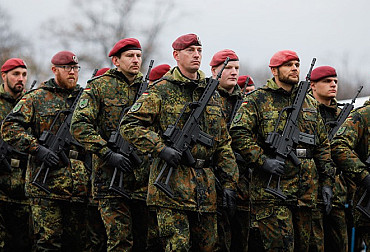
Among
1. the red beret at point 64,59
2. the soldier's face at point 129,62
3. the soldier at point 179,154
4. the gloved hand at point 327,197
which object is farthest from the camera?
the red beret at point 64,59

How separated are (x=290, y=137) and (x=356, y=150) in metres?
0.93

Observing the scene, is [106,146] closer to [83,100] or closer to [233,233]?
[83,100]

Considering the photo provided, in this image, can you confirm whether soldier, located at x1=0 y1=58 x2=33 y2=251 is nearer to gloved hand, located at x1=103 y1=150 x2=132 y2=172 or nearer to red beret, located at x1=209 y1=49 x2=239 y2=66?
gloved hand, located at x1=103 y1=150 x2=132 y2=172

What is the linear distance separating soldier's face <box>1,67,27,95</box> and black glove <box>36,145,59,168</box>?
1968 mm

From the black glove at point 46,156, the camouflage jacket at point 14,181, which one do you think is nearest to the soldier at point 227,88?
the black glove at point 46,156

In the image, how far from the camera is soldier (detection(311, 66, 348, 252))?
8.56m

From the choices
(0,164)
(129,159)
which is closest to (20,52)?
(0,164)

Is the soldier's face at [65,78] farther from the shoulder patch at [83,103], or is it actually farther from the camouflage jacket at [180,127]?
the camouflage jacket at [180,127]

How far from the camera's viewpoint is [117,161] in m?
7.48

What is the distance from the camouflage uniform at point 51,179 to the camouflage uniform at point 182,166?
2.04 metres

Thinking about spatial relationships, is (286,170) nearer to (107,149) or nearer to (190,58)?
(190,58)

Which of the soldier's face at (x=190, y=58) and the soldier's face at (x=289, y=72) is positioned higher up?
the soldier's face at (x=190, y=58)

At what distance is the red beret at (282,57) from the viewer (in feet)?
25.0

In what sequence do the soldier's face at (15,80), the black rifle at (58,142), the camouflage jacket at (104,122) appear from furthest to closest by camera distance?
the soldier's face at (15,80) < the black rifle at (58,142) < the camouflage jacket at (104,122)
